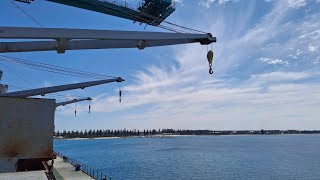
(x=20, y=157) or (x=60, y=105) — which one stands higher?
(x=60, y=105)

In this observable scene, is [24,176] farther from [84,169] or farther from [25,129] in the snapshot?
[84,169]

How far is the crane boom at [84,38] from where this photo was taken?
14047 mm

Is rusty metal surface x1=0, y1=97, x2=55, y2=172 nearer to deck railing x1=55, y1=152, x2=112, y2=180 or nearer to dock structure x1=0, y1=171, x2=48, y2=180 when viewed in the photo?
dock structure x1=0, y1=171, x2=48, y2=180

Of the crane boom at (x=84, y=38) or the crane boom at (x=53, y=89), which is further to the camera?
the crane boom at (x=53, y=89)

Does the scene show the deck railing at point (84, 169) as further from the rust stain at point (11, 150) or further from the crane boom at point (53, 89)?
the rust stain at point (11, 150)

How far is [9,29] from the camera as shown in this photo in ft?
45.1

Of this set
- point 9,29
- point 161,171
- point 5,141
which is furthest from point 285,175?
point 9,29

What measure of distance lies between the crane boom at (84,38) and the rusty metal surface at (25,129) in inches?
191

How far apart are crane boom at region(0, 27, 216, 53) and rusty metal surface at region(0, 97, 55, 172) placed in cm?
485

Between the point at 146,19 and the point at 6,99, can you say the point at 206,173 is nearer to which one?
the point at 146,19

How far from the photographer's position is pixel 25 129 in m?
21.8

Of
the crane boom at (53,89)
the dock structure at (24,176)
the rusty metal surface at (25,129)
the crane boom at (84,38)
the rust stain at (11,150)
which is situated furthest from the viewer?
the crane boom at (53,89)

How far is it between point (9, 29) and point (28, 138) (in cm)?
1044

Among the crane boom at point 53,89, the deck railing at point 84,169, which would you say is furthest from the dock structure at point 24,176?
the deck railing at point 84,169
